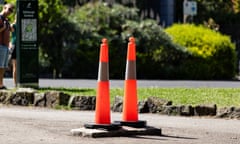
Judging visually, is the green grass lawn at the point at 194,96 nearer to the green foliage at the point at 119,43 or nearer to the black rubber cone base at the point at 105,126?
the black rubber cone base at the point at 105,126

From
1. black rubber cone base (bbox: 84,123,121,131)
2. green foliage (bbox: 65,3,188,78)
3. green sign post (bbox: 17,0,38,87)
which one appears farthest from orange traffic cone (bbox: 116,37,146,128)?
green foliage (bbox: 65,3,188,78)

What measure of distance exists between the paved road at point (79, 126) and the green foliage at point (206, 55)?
44.8 ft

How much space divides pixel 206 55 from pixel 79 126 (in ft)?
53.5

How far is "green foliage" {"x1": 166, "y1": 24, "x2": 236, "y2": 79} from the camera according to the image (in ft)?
87.9

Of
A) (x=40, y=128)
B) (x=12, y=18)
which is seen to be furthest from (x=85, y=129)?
(x=12, y=18)

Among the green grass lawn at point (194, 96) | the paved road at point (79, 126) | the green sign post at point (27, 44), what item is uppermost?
the green sign post at point (27, 44)

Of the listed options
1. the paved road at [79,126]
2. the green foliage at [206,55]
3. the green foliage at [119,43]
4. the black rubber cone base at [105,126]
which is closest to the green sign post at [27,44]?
the paved road at [79,126]

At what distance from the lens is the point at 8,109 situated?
534 inches

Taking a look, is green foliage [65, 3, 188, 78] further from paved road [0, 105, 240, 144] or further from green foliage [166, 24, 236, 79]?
paved road [0, 105, 240, 144]

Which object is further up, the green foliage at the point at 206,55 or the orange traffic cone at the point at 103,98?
the green foliage at the point at 206,55

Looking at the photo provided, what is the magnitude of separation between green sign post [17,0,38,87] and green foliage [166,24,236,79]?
10356mm

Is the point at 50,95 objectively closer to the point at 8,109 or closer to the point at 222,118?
the point at 8,109

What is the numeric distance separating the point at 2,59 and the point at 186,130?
21.2ft

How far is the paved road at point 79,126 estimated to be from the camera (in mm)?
9703
